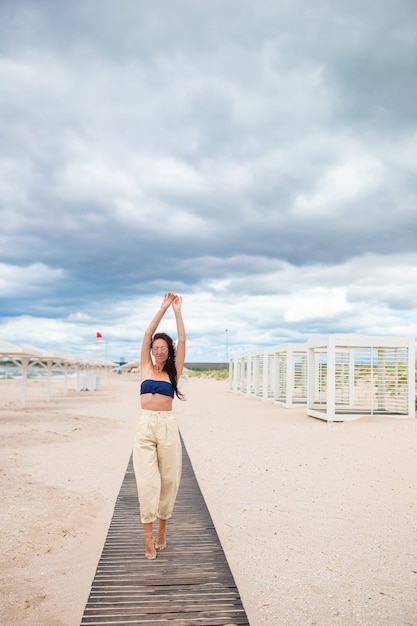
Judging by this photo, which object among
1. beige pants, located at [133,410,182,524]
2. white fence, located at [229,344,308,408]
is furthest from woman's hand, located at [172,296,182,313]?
white fence, located at [229,344,308,408]

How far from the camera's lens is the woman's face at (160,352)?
14.5 ft

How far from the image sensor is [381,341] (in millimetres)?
16312

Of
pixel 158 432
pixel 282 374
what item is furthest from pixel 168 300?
pixel 282 374

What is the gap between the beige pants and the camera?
4.23 m

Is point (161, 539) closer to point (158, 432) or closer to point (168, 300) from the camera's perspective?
point (158, 432)

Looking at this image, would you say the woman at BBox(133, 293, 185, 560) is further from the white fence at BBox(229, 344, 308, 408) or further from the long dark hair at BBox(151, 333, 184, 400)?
the white fence at BBox(229, 344, 308, 408)

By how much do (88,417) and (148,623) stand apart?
576 inches

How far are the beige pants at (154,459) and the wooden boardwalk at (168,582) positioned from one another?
0.40m

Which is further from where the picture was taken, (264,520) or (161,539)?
(264,520)

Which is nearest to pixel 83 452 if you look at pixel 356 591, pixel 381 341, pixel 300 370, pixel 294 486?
pixel 294 486

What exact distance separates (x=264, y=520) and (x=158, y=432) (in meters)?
2.41

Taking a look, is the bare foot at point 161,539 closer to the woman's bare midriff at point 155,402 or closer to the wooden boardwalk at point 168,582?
the wooden boardwalk at point 168,582

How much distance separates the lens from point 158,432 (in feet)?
13.9

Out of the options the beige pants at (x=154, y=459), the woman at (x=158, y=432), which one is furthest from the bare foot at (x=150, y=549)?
the beige pants at (x=154, y=459)
